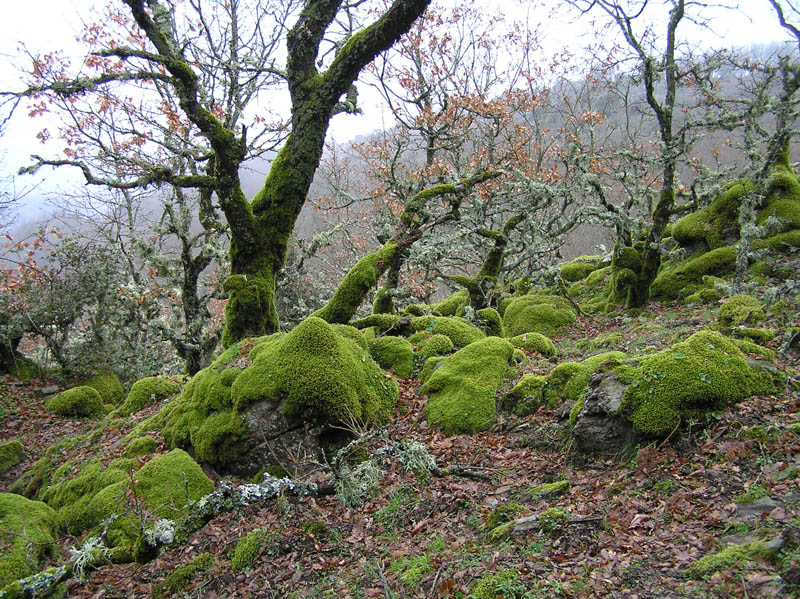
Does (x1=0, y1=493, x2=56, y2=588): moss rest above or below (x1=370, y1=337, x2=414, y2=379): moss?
below

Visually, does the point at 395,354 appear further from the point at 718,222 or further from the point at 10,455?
the point at 718,222

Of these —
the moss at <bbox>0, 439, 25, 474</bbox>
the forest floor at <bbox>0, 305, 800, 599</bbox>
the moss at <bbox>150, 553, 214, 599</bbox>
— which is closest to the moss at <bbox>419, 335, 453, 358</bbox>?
the forest floor at <bbox>0, 305, 800, 599</bbox>

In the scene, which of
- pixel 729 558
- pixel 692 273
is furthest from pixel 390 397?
pixel 692 273

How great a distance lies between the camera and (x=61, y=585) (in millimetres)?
5137

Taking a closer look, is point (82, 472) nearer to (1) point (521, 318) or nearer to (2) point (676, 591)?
(2) point (676, 591)

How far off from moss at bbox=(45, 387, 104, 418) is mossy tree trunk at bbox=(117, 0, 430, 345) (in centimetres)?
640

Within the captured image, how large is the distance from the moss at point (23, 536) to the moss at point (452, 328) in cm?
702

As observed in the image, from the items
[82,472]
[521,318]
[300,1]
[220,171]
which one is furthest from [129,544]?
[300,1]

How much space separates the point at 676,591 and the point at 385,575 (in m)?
2.38

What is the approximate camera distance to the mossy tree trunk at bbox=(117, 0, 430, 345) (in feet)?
26.8

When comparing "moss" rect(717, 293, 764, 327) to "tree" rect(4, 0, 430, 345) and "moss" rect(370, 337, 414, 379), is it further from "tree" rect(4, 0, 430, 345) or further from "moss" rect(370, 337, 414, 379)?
"tree" rect(4, 0, 430, 345)

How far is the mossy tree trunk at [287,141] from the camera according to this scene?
26.8ft

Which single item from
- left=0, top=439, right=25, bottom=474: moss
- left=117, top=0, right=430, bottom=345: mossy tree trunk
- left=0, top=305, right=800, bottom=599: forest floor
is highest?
left=117, top=0, right=430, bottom=345: mossy tree trunk

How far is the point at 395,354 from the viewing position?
9430 millimetres
